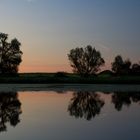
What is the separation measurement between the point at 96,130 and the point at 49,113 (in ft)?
18.8

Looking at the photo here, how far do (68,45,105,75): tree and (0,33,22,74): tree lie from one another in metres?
20.0

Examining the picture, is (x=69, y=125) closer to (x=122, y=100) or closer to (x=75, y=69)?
(x=122, y=100)

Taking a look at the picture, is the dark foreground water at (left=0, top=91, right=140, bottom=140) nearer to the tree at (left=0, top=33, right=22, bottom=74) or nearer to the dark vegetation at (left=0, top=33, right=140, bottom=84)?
the dark vegetation at (left=0, top=33, right=140, bottom=84)

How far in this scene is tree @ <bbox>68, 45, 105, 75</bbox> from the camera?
94.7 m

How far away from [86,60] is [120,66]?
27.6 metres

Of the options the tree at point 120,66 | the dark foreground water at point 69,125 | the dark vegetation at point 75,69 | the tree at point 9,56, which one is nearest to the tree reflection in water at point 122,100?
the dark foreground water at point 69,125

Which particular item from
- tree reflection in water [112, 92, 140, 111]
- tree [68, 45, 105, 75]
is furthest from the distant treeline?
tree reflection in water [112, 92, 140, 111]

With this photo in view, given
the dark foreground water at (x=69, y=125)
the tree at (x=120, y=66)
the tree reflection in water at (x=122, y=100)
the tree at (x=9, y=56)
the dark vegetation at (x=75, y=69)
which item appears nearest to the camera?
the dark foreground water at (x=69, y=125)

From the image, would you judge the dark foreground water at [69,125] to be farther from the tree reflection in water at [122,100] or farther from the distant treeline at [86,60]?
the distant treeline at [86,60]

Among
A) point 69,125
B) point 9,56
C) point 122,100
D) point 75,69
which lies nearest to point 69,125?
point 69,125

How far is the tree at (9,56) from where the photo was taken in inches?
3024

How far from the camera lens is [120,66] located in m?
122

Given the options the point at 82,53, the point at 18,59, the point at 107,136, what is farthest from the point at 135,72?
the point at 107,136

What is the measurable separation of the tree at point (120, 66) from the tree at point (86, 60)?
1891cm
